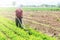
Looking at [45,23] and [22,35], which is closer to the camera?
[22,35]

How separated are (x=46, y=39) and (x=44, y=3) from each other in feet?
319

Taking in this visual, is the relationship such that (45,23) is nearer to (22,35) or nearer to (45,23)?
(45,23)

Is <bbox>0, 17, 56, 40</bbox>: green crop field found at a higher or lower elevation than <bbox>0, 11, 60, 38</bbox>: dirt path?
higher

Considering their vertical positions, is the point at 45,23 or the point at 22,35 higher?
the point at 22,35

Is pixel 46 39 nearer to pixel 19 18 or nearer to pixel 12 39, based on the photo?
pixel 12 39

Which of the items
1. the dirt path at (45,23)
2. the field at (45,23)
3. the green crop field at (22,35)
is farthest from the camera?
the dirt path at (45,23)

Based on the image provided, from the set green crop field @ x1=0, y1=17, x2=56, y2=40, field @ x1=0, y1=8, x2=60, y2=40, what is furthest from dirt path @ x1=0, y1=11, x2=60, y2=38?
green crop field @ x1=0, y1=17, x2=56, y2=40

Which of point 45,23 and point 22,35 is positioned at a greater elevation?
point 22,35

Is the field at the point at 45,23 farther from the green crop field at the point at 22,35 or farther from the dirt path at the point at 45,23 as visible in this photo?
the green crop field at the point at 22,35

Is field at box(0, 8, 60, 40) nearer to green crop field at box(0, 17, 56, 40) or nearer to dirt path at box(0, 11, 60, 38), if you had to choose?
dirt path at box(0, 11, 60, 38)

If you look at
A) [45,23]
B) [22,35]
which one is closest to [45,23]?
[45,23]

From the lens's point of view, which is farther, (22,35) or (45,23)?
(45,23)

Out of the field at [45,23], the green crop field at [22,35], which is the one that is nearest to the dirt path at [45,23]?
the field at [45,23]

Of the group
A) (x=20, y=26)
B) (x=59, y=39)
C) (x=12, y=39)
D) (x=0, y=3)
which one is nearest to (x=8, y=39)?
(x=12, y=39)
